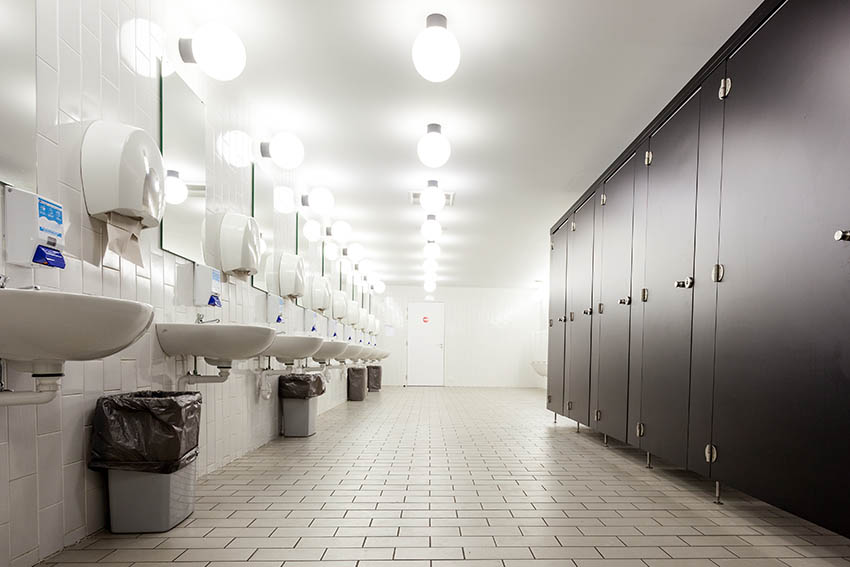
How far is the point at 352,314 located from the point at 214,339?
5713 millimetres

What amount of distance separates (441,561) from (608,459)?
2.49m

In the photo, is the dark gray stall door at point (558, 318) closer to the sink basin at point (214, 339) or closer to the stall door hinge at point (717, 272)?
the stall door hinge at point (717, 272)

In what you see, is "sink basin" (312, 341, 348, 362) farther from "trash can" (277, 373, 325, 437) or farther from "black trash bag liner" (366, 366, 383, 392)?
"black trash bag liner" (366, 366, 383, 392)

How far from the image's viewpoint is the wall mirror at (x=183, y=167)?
289 cm

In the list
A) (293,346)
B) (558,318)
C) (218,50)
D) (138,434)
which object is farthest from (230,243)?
A: (558,318)

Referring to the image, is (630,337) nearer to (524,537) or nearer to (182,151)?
(524,537)

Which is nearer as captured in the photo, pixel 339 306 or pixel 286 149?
pixel 286 149

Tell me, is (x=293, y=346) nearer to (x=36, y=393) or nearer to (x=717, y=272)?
(x=36, y=393)

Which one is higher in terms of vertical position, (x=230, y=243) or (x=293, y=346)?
(x=230, y=243)

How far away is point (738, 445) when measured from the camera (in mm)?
2504

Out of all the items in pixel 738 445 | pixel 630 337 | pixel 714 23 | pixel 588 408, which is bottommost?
pixel 588 408

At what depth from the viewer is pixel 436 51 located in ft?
8.55

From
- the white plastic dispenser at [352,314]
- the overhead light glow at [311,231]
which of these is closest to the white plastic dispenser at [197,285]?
the overhead light glow at [311,231]

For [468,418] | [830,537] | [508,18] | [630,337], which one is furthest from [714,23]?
[468,418]
